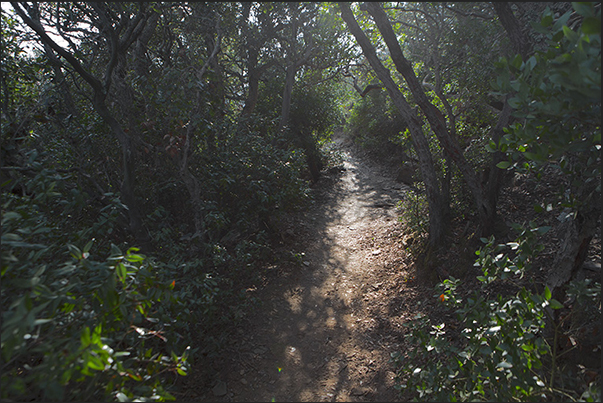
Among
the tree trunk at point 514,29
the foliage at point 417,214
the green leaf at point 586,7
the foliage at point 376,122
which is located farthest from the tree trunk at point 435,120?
the foliage at point 376,122

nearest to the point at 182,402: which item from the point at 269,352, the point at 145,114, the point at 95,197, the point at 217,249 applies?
the point at 269,352

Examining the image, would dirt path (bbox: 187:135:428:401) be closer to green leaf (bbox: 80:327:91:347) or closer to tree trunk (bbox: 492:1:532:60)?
green leaf (bbox: 80:327:91:347)

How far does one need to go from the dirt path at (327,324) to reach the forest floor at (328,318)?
0.01 meters

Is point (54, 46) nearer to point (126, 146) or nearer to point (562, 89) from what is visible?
point (126, 146)

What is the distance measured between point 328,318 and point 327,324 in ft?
0.48

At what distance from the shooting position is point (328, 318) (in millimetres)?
5250

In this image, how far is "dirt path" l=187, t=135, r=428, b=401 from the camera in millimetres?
3967

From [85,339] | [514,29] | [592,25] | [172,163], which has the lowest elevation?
[85,339]

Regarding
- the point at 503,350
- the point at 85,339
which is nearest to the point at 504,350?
the point at 503,350

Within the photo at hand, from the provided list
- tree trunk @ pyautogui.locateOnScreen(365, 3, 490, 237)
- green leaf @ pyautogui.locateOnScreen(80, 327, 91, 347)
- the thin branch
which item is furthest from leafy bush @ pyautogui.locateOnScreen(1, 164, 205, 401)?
tree trunk @ pyautogui.locateOnScreen(365, 3, 490, 237)

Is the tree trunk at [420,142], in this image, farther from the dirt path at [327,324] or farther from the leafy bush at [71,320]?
the leafy bush at [71,320]

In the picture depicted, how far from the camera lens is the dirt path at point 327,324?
156 inches

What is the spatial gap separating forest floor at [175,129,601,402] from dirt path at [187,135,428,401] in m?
0.01

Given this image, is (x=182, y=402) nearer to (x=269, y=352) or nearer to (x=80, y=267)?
(x=269, y=352)
